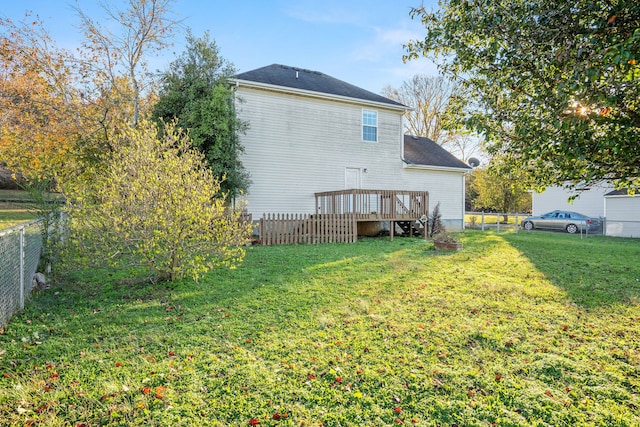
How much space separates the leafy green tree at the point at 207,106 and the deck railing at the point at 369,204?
3.32m

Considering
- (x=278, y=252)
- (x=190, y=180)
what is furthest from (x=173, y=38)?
(x=190, y=180)

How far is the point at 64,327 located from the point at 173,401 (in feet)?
7.98

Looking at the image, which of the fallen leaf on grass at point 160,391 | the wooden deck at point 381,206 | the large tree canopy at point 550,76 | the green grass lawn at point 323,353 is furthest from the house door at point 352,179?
the fallen leaf on grass at point 160,391

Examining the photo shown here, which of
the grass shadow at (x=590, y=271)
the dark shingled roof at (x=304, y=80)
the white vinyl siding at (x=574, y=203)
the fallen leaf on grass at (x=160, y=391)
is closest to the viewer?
the fallen leaf on grass at (x=160, y=391)

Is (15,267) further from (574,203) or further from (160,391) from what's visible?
(574,203)

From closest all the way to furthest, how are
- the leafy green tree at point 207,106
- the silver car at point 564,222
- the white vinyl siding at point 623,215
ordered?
1. the leafy green tree at point 207,106
2. the white vinyl siding at point 623,215
3. the silver car at point 564,222

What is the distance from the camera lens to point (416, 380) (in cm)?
316

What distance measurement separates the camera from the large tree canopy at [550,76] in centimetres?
339

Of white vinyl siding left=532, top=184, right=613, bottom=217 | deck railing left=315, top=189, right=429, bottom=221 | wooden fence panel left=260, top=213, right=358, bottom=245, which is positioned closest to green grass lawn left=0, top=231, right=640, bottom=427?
wooden fence panel left=260, top=213, right=358, bottom=245

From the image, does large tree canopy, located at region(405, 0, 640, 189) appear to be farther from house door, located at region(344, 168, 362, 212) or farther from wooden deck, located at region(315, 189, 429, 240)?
Result: house door, located at region(344, 168, 362, 212)

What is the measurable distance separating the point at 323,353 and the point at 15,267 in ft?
13.6

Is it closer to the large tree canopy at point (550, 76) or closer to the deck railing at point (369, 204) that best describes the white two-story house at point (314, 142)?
the deck railing at point (369, 204)

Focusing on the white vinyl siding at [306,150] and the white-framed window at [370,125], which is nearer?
the white vinyl siding at [306,150]

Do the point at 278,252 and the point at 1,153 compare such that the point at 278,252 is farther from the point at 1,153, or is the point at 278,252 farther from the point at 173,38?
the point at 1,153
